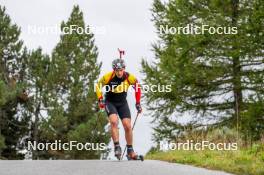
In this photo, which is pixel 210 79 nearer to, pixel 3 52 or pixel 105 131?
pixel 105 131

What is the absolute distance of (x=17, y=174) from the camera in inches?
354

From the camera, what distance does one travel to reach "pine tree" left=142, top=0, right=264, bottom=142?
2173 centimetres

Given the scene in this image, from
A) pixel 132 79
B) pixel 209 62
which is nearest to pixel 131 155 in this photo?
pixel 132 79

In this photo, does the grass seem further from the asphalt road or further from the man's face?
the man's face

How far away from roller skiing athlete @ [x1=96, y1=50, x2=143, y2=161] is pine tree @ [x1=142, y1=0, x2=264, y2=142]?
875 centimetres

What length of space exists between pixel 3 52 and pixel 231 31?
3057 cm

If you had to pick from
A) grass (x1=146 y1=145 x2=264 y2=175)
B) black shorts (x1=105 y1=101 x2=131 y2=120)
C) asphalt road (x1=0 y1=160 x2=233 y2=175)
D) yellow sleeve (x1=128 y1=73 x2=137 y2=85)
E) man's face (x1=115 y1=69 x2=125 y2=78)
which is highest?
man's face (x1=115 y1=69 x2=125 y2=78)

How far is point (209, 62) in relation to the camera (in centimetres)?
2353

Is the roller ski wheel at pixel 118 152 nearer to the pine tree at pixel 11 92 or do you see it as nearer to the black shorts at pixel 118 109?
the black shorts at pixel 118 109

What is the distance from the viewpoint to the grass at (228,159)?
33.7 feet

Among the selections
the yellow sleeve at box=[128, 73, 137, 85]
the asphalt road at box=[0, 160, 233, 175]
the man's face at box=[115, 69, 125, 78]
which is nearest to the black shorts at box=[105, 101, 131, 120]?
the yellow sleeve at box=[128, 73, 137, 85]

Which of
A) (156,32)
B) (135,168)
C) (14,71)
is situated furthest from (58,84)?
(135,168)

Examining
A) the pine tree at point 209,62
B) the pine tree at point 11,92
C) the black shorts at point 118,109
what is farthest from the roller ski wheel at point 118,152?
the pine tree at point 11,92

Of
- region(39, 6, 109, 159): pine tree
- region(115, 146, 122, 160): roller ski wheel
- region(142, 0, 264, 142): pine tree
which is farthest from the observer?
region(39, 6, 109, 159): pine tree
